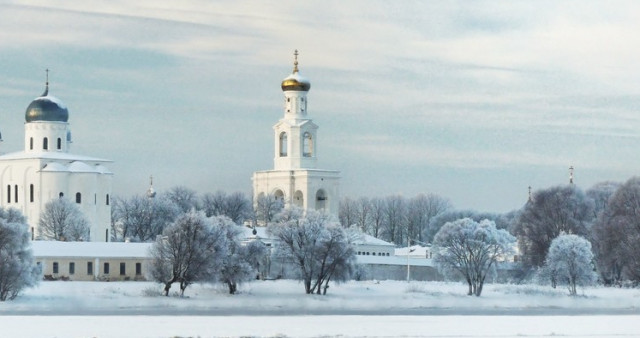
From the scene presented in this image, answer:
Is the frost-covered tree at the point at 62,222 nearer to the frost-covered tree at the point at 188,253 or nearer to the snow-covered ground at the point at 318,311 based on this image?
the snow-covered ground at the point at 318,311

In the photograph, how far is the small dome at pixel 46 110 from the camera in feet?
383

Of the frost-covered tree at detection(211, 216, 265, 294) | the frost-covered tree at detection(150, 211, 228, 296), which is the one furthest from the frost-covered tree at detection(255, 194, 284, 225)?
the frost-covered tree at detection(150, 211, 228, 296)

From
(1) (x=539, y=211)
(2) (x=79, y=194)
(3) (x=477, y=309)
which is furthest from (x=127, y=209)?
(3) (x=477, y=309)

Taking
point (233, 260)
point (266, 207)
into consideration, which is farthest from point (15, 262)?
point (266, 207)

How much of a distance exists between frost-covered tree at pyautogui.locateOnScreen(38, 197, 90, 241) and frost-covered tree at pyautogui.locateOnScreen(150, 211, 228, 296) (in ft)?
79.5

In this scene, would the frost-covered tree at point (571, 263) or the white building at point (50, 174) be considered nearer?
the frost-covered tree at point (571, 263)

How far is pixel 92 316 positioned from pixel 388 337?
14.6 m

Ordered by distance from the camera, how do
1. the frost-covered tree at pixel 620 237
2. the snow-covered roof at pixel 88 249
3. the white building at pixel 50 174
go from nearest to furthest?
the snow-covered roof at pixel 88 249 < the frost-covered tree at pixel 620 237 < the white building at pixel 50 174

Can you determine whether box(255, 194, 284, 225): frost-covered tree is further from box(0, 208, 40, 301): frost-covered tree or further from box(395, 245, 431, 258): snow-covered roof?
box(0, 208, 40, 301): frost-covered tree

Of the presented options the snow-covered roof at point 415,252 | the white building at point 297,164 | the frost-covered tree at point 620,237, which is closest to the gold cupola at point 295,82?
the white building at point 297,164

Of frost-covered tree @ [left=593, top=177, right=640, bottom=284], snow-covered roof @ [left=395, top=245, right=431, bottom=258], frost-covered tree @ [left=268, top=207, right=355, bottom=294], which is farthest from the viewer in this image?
snow-covered roof @ [left=395, top=245, right=431, bottom=258]

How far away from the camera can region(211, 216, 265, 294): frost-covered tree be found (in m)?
83.7

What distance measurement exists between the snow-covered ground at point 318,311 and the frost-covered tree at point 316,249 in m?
1.12

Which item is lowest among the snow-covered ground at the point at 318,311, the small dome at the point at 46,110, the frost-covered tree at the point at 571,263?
the snow-covered ground at the point at 318,311
